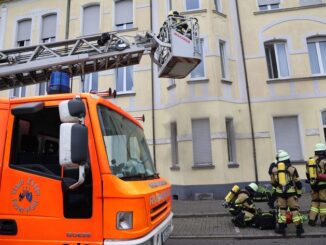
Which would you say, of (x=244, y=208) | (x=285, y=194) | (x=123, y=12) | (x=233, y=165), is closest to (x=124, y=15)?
(x=123, y=12)

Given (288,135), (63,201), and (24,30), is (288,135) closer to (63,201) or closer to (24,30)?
(63,201)

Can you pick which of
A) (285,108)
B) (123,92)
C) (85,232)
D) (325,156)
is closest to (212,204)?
(325,156)

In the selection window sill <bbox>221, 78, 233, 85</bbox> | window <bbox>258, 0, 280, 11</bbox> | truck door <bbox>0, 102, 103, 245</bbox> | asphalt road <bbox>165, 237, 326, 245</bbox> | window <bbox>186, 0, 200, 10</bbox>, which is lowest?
asphalt road <bbox>165, 237, 326, 245</bbox>

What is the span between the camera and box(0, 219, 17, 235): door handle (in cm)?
304

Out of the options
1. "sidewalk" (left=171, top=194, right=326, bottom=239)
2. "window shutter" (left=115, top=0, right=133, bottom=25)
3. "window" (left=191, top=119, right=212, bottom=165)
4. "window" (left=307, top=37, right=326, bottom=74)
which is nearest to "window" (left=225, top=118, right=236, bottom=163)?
"window" (left=191, top=119, right=212, bottom=165)

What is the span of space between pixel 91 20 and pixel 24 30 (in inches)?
159

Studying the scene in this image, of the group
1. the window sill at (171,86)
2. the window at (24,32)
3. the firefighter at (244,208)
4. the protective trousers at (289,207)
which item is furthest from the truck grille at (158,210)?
the window at (24,32)

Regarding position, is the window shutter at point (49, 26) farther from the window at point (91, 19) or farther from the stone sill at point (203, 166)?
→ the stone sill at point (203, 166)

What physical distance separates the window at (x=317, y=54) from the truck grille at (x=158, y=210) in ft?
41.4

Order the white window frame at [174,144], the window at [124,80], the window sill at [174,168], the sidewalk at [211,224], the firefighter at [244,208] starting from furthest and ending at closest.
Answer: the window at [124,80], the white window frame at [174,144], the window sill at [174,168], the firefighter at [244,208], the sidewalk at [211,224]

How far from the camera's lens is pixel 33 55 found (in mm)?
5945

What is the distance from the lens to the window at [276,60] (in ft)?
46.4

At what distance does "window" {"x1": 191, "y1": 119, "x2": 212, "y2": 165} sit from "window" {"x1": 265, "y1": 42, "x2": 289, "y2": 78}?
429 centimetres

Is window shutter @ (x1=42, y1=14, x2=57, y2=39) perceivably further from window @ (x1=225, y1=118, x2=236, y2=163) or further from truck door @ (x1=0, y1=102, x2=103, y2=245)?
truck door @ (x1=0, y1=102, x2=103, y2=245)
